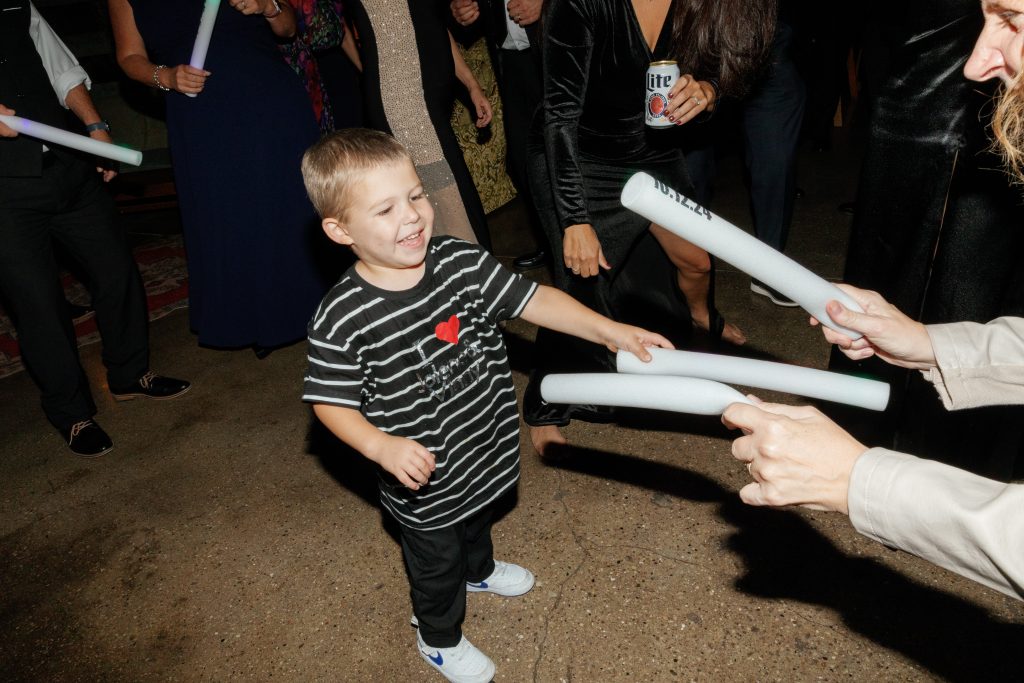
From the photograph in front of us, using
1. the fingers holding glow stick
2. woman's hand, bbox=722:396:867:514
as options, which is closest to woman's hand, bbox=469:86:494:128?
the fingers holding glow stick

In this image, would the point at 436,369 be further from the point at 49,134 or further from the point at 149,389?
the point at 149,389

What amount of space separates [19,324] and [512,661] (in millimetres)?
2758

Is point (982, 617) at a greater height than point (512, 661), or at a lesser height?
greater

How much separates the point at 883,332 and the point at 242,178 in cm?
312

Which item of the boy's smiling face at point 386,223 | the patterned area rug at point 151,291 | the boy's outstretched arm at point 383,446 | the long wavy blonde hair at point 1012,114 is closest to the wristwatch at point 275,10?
the boy's smiling face at point 386,223

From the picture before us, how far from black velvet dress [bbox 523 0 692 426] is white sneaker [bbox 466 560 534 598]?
0.78m

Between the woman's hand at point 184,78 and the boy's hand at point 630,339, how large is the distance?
2.58 meters

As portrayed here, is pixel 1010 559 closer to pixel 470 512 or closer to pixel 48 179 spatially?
pixel 470 512

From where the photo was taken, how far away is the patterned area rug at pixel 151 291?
4656 millimetres

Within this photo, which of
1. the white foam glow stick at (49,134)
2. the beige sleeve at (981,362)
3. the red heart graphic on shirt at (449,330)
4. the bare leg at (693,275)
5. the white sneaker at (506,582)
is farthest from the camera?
the bare leg at (693,275)

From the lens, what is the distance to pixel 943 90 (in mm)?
2047

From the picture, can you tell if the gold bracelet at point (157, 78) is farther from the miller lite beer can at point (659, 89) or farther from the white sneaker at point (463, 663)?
Answer: the white sneaker at point (463, 663)

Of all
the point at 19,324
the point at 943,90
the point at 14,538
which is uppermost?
the point at 943,90

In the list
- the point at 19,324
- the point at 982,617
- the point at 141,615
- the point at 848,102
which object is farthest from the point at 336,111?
the point at 848,102
